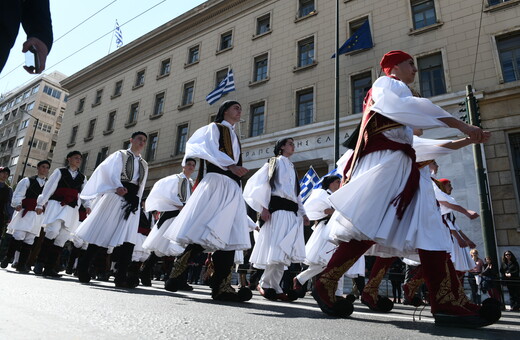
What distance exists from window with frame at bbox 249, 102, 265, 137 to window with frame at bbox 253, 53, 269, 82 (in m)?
1.56

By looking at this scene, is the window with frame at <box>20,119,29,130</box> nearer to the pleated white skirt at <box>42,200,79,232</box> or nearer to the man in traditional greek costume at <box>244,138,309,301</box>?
the pleated white skirt at <box>42,200,79,232</box>

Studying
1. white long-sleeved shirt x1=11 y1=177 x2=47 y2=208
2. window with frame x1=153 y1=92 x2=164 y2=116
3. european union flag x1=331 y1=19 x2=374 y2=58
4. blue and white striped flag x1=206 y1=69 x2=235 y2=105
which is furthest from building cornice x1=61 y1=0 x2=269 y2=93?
white long-sleeved shirt x1=11 y1=177 x2=47 y2=208

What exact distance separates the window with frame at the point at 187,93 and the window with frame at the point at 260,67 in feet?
15.8

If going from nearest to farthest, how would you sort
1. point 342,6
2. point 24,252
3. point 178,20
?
point 24,252 → point 342,6 → point 178,20

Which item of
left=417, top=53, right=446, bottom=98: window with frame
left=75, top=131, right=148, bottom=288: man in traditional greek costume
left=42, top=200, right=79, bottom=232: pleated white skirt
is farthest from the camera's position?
left=417, top=53, right=446, bottom=98: window with frame

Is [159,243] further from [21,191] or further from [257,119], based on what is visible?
[257,119]

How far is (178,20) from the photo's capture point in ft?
81.0

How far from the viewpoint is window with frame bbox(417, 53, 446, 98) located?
14.1 m

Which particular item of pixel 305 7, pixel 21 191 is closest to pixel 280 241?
pixel 21 191

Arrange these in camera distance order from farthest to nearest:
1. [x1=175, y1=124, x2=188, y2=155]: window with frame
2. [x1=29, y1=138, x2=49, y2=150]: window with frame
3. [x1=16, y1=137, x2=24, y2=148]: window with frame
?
[x1=29, y1=138, x2=49, y2=150]: window with frame, [x1=16, y1=137, x2=24, y2=148]: window with frame, [x1=175, y1=124, x2=188, y2=155]: window with frame

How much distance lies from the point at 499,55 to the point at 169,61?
1952 centimetres

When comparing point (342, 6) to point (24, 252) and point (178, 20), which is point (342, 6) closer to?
point (178, 20)

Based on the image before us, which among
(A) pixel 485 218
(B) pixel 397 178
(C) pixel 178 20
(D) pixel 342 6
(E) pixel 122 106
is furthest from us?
(E) pixel 122 106

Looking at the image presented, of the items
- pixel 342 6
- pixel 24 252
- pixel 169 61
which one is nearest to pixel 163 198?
pixel 24 252
